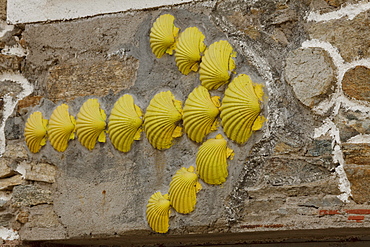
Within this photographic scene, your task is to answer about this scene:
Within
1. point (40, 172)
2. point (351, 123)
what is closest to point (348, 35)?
point (351, 123)

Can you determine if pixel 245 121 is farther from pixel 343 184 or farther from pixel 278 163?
pixel 343 184

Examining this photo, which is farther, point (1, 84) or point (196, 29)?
point (1, 84)

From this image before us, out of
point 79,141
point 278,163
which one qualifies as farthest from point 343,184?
point 79,141

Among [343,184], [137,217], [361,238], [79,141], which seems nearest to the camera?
[343,184]

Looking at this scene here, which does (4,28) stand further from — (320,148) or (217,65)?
(320,148)

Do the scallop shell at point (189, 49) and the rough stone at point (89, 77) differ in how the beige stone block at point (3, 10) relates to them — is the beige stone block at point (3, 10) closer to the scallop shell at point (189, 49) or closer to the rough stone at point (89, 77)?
the rough stone at point (89, 77)

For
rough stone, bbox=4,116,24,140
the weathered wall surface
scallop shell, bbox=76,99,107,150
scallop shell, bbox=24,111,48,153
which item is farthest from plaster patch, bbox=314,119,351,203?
rough stone, bbox=4,116,24,140

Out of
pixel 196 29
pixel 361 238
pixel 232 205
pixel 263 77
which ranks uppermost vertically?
pixel 196 29
